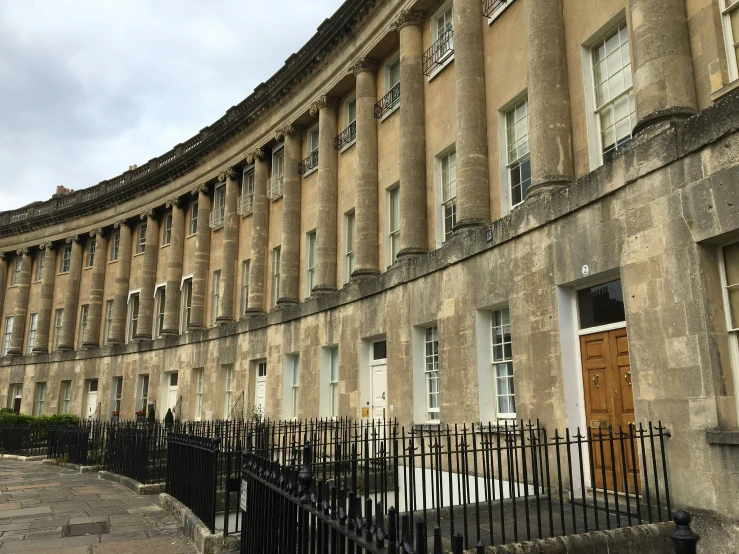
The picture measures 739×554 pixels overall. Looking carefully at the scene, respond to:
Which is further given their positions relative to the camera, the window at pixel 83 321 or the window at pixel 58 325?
the window at pixel 58 325

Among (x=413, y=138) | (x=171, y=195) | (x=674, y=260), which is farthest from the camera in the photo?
(x=171, y=195)

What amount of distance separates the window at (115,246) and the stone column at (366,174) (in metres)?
20.6

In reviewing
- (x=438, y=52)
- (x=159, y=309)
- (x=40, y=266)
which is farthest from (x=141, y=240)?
(x=438, y=52)

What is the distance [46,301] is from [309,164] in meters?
22.8

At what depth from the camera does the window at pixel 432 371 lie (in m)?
13.0

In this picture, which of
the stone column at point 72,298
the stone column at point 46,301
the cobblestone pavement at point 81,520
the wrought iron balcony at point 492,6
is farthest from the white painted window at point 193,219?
the wrought iron balcony at point 492,6

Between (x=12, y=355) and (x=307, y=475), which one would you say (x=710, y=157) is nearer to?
(x=307, y=475)

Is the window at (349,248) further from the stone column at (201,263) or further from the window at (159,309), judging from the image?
the window at (159,309)

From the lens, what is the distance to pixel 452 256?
12.0 metres

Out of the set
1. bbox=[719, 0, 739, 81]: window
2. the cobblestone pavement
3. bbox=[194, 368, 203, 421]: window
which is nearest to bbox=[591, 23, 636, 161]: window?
bbox=[719, 0, 739, 81]: window

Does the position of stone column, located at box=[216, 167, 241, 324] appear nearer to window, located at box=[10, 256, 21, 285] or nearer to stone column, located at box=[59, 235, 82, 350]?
stone column, located at box=[59, 235, 82, 350]

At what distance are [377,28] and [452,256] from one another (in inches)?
319

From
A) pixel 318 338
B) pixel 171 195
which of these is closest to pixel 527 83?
pixel 318 338

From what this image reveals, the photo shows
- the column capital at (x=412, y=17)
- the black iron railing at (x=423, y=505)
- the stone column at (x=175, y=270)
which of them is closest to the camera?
the black iron railing at (x=423, y=505)
